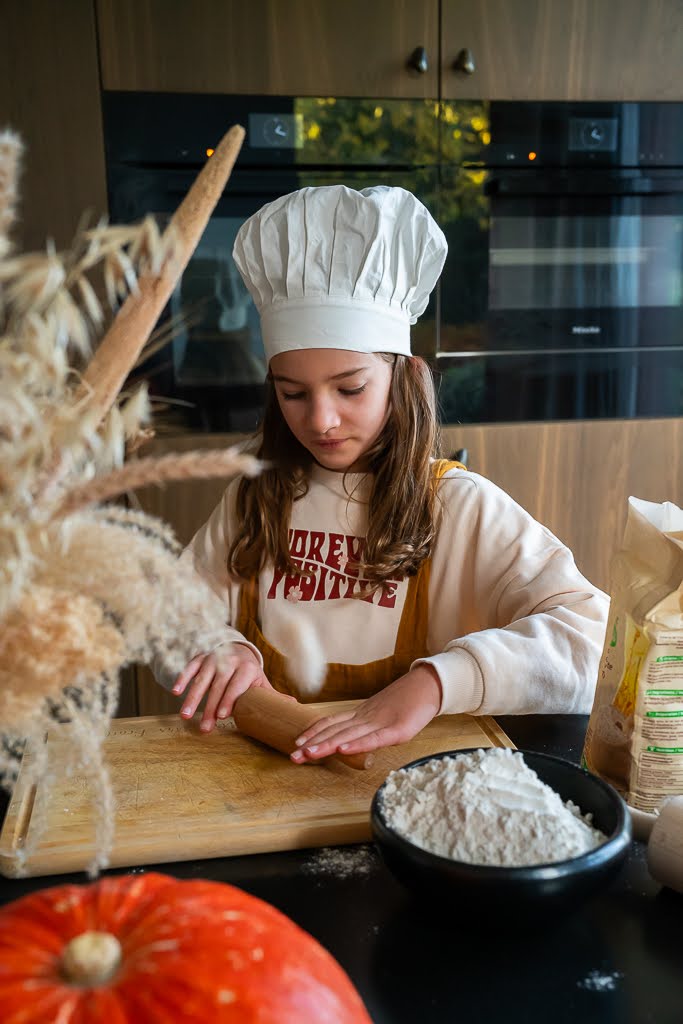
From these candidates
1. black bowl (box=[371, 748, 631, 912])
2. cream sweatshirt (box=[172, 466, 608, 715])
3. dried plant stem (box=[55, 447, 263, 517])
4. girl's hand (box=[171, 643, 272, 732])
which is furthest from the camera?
cream sweatshirt (box=[172, 466, 608, 715])

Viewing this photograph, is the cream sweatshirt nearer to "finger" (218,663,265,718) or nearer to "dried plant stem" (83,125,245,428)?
"finger" (218,663,265,718)

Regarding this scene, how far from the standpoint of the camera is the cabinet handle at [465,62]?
6.81 ft

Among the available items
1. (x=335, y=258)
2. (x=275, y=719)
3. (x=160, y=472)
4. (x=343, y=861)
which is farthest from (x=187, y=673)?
(x=160, y=472)

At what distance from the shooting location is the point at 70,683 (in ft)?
1.51

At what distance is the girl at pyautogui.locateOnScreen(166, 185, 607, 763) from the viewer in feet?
4.00

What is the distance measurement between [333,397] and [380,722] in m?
0.48

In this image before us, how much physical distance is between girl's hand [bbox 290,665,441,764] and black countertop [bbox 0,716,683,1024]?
16 centimetres

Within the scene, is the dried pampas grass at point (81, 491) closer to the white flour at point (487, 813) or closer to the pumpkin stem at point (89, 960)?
the pumpkin stem at point (89, 960)

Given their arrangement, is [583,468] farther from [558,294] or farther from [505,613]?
[505,613]

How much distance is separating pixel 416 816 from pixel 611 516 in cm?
179

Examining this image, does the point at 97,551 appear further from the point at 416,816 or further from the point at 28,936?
the point at 416,816

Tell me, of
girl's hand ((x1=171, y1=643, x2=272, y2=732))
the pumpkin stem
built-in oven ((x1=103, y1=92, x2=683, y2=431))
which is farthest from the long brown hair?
the pumpkin stem

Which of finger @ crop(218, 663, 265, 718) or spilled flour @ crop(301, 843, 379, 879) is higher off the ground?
finger @ crop(218, 663, 265, 718)

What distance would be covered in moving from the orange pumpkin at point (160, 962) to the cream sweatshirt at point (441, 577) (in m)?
0.69
